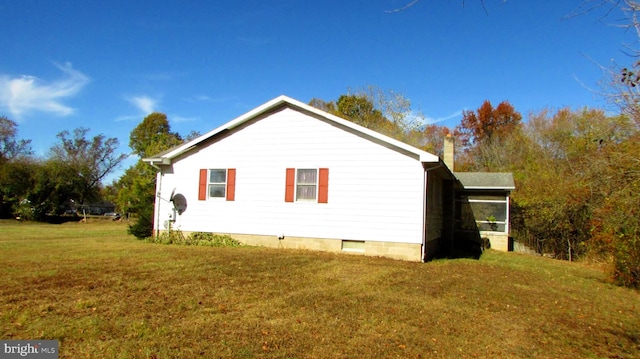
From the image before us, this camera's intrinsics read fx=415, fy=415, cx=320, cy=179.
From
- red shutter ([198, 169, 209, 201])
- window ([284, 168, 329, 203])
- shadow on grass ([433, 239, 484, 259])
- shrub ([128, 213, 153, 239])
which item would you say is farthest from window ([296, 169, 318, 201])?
shrub ([128, 213, 153, 239])

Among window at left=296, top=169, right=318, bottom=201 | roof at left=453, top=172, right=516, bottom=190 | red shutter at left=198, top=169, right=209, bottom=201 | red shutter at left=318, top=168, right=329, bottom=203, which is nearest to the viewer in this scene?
red shutter at left=318, top=168, right=329, bottom=203

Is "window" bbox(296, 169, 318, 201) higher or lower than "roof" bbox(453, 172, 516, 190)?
lower

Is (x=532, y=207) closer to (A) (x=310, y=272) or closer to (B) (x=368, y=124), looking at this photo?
(A) (x=310, y=272)

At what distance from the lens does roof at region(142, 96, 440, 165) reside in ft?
39.8

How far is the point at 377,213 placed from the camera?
1252cm

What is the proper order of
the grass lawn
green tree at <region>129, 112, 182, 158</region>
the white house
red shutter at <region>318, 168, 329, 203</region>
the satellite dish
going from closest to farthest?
the grass lawn < the white house < red shutter at <region>318, 168, 329, 203</region> < the satellite dish < green tree at <region>129, 112, 182, 158</region>

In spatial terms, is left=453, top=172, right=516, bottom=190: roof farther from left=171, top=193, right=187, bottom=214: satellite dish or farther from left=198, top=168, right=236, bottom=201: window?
left=171, top=193, right=187, bottom=214: satellite dish

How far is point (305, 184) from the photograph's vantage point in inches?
531

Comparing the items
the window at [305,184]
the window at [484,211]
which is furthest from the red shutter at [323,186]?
the window at [484,211]

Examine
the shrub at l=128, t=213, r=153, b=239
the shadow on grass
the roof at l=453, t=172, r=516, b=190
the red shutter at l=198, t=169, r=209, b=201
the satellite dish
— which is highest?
the roof at l=453, t=172, r=516, b=190

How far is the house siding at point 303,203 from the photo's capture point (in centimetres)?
1238

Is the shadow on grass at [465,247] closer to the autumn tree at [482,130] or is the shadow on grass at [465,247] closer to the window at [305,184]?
the window at [305,184]

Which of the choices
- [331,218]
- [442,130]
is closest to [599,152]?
[331,218]

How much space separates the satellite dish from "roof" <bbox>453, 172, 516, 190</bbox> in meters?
11.6
